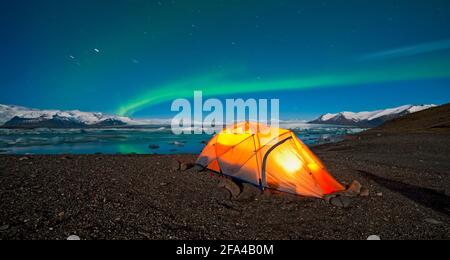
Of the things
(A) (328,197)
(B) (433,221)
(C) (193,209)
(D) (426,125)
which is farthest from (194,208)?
(D) (426,125)

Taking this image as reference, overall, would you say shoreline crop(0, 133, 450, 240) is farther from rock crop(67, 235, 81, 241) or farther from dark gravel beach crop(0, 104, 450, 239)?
rock crop(67, 235, 81, 241)

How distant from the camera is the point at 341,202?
7.62 metres

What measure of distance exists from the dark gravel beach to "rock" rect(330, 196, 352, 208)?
117 mm

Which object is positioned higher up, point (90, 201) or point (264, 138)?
point (264, 138)

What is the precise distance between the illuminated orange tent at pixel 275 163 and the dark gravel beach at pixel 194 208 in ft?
1.34

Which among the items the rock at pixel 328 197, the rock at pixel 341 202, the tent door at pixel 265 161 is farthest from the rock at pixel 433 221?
the tent door at pixel 265 161

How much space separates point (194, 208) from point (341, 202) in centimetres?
428

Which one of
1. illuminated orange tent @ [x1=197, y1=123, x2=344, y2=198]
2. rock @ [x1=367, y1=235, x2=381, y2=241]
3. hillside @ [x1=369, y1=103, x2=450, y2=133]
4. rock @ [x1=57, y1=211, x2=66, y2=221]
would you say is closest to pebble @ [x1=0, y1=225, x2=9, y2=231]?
rock @ [x1=57, y1=211, x2=66, y2=221]

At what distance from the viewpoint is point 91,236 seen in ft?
17.0

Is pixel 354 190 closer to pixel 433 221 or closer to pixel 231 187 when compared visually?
pixel 433 221
